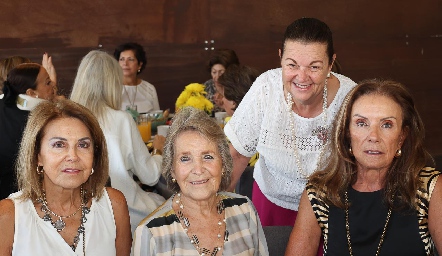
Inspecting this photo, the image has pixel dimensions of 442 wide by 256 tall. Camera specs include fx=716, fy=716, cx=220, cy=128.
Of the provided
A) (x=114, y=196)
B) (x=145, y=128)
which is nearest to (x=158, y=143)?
(x=145, y=128)

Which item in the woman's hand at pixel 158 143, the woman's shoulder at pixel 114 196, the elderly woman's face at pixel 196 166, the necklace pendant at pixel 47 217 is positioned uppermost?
the woman's hand at pixel 158 143

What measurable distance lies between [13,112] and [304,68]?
2.18 m

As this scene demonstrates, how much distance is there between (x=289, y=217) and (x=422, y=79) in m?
5.82

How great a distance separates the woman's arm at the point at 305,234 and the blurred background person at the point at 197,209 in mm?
128

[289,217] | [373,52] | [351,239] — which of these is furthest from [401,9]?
[351,239]

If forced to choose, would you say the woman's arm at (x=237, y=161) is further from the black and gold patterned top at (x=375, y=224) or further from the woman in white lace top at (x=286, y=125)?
the black and gold patterned top at (x=375, y=224)

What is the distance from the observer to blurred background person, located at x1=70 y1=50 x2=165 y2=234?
4.11 m

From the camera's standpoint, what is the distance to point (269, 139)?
10.4 ft

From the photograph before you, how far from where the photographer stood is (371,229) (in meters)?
2.59

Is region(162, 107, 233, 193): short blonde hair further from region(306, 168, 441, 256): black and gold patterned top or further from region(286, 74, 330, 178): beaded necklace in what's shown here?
region(286, 74, 330, 178): beaded necklace

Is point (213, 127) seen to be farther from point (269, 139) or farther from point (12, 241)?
point (12, 241)

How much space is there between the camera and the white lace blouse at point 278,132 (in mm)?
3123

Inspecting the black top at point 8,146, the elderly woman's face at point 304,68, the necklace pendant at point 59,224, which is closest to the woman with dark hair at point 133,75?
the black top at point 8,146

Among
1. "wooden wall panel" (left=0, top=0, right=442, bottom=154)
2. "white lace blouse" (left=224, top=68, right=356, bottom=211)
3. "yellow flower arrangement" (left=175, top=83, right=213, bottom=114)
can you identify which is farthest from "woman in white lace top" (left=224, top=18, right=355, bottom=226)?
"wooden wall panel" (left=0, top=0, right=442, bottom=154)
